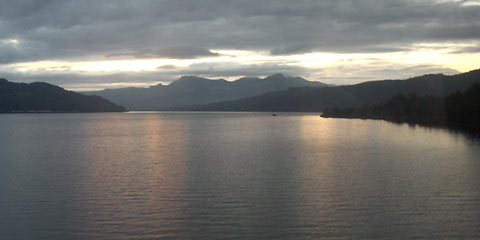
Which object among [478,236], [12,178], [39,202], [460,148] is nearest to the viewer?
[478,236]

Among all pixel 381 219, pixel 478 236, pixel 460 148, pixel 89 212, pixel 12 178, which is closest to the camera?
pixel 478 236

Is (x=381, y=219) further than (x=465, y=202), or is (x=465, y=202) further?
(x=465, y=202)

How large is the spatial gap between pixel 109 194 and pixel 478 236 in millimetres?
23650

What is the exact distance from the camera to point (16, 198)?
31.2 metres

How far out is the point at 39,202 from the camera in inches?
1181

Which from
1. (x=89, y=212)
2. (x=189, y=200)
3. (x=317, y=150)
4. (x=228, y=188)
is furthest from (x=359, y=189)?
(x=317, y=150)

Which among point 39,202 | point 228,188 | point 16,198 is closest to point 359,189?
point 228,188

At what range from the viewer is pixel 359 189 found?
33250 mm

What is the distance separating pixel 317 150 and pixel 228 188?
30.7 m

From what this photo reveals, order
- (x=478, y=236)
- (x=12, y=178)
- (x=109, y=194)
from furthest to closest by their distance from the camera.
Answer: (x=12, y=178) → (x=109, y=194) → (x=478, y=236)

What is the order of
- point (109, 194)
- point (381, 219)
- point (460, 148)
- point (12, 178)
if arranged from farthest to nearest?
point (460, 148) < point (12, 178) < point (109, 194) < point (381, 219)

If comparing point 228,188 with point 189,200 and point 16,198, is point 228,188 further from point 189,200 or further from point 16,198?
point 16,198

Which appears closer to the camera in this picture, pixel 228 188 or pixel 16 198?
pixel 16 198

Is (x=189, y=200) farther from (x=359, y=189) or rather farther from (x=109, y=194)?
(x=359, y=189)
